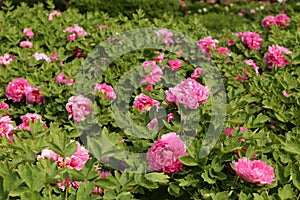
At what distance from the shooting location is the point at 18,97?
2.55 meters

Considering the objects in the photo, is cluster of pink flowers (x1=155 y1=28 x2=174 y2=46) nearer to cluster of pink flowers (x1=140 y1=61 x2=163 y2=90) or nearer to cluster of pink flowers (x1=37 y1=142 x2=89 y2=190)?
cluster of pink flowers (x1=140 y1=61 x2=163 y2=90)

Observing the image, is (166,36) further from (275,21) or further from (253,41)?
(275,21)

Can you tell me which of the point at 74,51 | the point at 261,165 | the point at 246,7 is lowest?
the point at 246,7

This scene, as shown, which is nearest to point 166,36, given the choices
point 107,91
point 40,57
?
point 40,57

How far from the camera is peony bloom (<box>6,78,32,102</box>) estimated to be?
8.35 feet

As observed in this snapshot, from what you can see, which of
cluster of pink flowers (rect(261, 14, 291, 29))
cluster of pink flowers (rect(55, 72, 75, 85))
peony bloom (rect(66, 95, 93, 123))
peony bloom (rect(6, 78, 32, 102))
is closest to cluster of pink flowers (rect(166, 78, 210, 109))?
peony bloom (rect(66, 95, 93, 123))

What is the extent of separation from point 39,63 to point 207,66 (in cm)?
114

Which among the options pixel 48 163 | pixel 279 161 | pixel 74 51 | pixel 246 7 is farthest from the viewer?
pixel 246 7

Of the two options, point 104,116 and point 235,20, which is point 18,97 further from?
point 235,20

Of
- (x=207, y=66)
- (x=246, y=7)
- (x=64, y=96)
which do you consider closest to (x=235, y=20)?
(x=246, y=7)

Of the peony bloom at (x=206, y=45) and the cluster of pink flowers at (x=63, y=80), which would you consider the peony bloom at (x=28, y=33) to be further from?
the peony bloom at (x=206, y=45)

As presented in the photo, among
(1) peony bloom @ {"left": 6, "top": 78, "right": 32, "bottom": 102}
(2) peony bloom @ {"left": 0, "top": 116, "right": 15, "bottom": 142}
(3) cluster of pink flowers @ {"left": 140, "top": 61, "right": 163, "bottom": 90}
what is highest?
(2) peony bloom @ {"left": 0, "top": 116, "right": 15, "bottom": 142}

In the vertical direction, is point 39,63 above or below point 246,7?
above

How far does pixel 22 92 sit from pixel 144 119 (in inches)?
38.8
